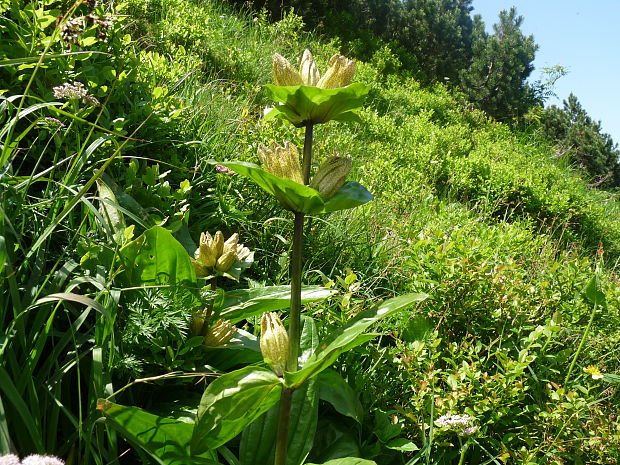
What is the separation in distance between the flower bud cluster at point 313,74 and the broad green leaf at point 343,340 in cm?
60

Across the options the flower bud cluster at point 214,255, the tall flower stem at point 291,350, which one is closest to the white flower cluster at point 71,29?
the flower bud cluster at point 214,255

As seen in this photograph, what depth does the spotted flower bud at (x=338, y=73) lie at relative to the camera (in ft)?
4.52

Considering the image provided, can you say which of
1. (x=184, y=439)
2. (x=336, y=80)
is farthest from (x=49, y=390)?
(x=336, y=80)

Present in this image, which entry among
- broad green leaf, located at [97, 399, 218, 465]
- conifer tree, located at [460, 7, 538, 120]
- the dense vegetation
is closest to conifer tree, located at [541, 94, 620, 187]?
conifer tree, located at [460, 7, 538, 120]

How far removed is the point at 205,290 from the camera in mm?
1662

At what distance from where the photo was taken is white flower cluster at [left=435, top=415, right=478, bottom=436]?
62.1 inches

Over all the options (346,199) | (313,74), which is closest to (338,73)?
(313,74)

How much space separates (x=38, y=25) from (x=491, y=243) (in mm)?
2636

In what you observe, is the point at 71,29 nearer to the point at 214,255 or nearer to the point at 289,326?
the point at 214,255

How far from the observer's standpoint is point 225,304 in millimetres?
A: 1774

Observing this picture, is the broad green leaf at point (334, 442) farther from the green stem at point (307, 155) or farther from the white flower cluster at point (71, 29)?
the white flower cluster at point (71, 29)

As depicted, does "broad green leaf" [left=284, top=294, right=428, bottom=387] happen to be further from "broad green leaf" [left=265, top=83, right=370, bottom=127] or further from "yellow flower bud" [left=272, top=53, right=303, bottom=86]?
"yellow flower bud" [left=272, top=53, right=303, bottom=86]

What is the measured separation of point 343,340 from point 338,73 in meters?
0.69

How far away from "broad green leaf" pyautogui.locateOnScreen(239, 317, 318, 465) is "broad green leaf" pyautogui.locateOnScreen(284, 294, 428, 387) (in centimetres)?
32
